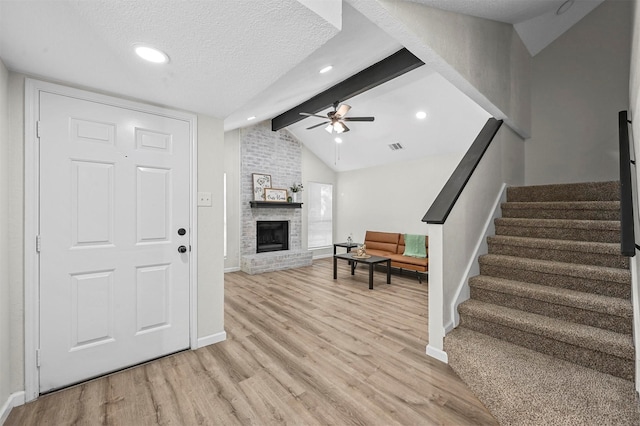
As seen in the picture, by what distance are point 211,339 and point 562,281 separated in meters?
3.07

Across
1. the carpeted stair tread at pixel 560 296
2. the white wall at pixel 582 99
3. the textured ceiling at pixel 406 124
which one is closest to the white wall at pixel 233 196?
the textured ceiling at pixel 406 124

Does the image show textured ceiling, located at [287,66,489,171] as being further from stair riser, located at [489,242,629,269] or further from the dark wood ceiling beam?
stair riser, located at [489,242,629,269]

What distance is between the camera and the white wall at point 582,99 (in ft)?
11.6

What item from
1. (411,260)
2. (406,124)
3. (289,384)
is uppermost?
(406,124)

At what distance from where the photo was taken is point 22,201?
5.83 ft

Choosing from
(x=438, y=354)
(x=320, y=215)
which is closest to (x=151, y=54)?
(x=438, y=354)

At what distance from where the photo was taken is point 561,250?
2359mm

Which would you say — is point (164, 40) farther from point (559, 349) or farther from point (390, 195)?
point (390, 195)

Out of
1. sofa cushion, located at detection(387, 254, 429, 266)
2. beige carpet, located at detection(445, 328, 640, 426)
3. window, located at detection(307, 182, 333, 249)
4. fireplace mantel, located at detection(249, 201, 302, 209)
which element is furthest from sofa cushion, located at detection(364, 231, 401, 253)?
beige carpet, located at detection(445, 328, 640, 426)

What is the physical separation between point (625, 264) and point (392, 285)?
9.94ft

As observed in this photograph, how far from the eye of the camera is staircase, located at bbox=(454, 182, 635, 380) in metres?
1.75

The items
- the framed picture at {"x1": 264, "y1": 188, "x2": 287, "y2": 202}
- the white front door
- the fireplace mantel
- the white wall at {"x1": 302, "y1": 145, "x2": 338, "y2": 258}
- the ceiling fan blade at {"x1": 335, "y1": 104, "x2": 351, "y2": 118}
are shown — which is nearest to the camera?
the white front door

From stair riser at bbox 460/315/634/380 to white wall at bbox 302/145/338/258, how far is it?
5427 mm

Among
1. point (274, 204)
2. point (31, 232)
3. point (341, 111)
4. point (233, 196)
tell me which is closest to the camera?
point (31, 232)
